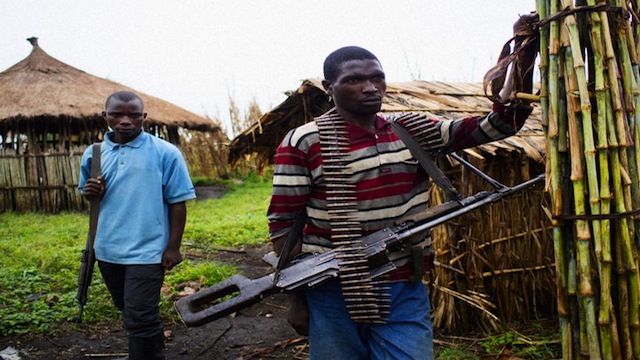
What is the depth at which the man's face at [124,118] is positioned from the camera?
3561 millimetres

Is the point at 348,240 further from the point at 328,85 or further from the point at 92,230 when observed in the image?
the point at 92,230

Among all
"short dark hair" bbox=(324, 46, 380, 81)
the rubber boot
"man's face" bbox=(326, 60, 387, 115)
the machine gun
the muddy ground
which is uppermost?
"short dark hair" bbox=(324, 46, 380, 81)

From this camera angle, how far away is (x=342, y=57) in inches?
90.0

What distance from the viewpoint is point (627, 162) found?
68.1 inches

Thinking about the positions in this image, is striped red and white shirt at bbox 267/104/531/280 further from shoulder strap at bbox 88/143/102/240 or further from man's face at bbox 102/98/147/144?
shoulder strap at bbox 88/143/102/240

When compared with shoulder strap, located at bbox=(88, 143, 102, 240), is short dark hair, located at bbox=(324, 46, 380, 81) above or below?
above

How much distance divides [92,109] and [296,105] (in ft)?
26.4

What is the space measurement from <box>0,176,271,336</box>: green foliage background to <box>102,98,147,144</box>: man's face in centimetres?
223

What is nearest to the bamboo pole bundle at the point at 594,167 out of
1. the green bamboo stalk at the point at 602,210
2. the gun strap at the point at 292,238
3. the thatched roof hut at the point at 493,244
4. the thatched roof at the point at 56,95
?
the green bamboo stalk at the point at 602,210

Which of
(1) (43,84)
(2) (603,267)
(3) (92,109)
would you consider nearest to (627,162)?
(2) (603,267)

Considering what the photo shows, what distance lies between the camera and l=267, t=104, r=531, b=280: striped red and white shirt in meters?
2.25

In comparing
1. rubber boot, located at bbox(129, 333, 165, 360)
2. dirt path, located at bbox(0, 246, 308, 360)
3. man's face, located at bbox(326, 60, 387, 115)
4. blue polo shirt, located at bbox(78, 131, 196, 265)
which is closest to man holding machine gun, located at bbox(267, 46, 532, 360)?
man's face, located at bbox(326, 60, 387, 115)

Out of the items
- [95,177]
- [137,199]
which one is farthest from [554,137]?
[95,177]

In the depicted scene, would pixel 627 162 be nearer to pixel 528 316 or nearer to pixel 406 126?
pixel 406 126
